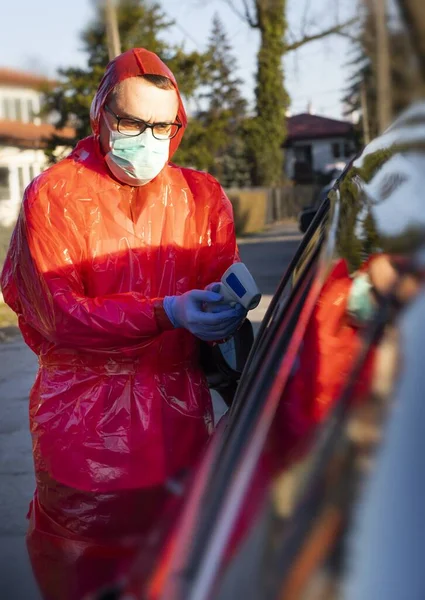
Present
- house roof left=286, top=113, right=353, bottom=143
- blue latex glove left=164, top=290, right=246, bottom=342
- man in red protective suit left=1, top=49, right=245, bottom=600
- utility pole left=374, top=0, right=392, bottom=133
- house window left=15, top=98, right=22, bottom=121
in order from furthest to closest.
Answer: house roof left=286, top=113, right=353, bottom=143 → house window left=15, top=98, right=22, bottom=121 → utility pole left=374, top=0, right=392, bottom=133 → man in red protective suit left=1, top=49, right=245, bottom=600 → blue latex glove left=164, top=290, right=246, bottom=342

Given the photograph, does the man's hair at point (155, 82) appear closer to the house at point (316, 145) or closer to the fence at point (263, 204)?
the fence at point (263, 204)

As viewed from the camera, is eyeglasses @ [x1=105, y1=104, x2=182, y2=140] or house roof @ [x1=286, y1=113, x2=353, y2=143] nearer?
eyeglasses @ [x1=105, y1=104, x2=182, y2=140]

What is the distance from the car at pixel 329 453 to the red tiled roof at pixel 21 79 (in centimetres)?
2320

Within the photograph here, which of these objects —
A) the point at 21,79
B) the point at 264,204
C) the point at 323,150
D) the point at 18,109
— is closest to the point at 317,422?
the point at 21,79

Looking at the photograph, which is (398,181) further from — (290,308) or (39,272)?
(39,272)

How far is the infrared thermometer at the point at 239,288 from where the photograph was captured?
2.40 m

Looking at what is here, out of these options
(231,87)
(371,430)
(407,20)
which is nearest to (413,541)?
(371,430)

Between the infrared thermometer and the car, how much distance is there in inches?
30.6

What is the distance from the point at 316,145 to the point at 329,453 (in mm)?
75073

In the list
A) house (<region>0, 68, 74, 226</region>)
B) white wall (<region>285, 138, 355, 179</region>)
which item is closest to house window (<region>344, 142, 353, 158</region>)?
white wall (<region>285, 138, 355, 179</region>)

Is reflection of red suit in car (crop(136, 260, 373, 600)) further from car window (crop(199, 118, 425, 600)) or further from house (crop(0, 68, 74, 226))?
house (crop(0, 68, 74, 226))

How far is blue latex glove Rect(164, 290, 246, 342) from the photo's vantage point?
2.40 meters

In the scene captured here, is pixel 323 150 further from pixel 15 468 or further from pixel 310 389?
pixel 310 389

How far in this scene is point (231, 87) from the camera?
66.2 m
